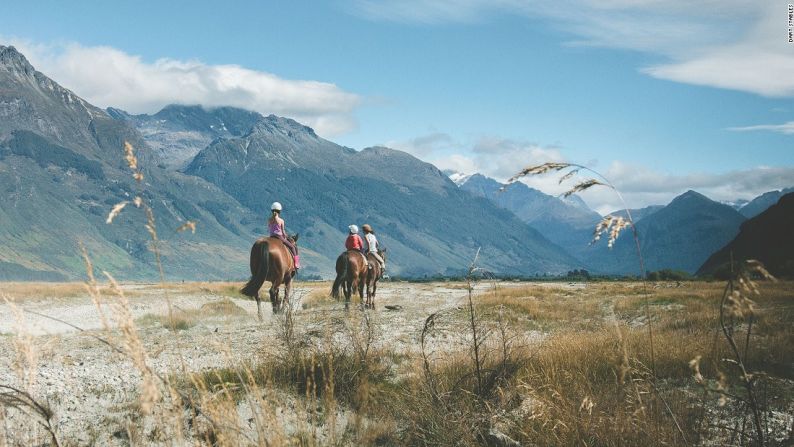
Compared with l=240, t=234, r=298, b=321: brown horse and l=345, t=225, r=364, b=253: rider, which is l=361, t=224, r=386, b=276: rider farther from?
l=240, t=234, r=298, b=321: brown horse

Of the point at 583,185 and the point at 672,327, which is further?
the point at 672,327

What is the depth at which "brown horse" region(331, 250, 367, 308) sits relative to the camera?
2162 cm

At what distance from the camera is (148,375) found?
9.16 feet

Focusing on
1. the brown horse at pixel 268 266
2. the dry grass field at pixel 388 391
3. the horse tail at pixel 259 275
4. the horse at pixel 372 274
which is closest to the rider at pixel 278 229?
the brown horse at pixel 268 266

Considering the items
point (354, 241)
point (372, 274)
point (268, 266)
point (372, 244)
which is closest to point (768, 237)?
point (372, 244)

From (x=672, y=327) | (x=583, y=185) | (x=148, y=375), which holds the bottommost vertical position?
(x=672, y=327)

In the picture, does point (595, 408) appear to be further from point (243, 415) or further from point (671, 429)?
point (243, 415)

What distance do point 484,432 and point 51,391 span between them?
19.2ft

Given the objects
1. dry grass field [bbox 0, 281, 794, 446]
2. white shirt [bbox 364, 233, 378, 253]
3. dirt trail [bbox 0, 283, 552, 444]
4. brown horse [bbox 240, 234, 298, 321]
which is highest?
white shirt [bbox 364, 233, 378, 253]

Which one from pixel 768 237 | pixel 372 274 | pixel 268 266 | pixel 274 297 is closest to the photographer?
pixel 268 266

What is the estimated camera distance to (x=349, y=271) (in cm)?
2162

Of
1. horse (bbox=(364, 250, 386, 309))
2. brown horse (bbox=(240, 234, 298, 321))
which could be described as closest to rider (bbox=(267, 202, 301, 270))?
brown horse (bbox=(240, 234, 298, 321))

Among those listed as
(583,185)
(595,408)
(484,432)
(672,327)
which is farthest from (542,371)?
(672,327)

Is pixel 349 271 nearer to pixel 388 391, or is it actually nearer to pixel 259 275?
pixel 259 275
